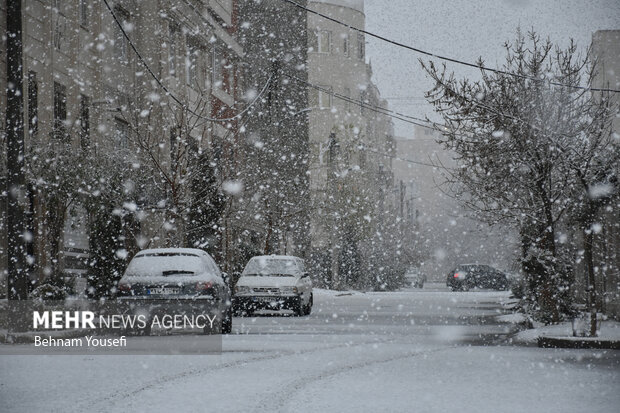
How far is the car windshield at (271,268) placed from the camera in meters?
26.2

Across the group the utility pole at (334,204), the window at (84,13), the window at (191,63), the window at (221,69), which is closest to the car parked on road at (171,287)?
the window at (84,13)

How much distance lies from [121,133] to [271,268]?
334 inches

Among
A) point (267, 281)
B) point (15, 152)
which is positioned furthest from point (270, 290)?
point (15, 152)

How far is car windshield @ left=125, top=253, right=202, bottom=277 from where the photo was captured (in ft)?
57.7

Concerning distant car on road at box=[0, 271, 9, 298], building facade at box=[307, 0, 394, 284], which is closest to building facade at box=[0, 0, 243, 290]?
distant car on road at box=[0, 271, 9, 298]

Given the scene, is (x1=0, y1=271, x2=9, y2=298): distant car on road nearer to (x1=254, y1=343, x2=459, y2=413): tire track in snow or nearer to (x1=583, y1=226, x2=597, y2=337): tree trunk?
(x1=254, y1=343, x2=459, y2=413): tire track in snow

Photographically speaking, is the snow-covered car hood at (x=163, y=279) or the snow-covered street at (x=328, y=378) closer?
the snow-covered street at (x=328, y=378)

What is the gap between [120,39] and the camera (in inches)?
1286

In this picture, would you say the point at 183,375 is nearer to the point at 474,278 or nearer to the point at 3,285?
the point at 3,285

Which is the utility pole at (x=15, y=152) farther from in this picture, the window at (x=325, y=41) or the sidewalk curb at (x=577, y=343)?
the window at (x=325, y=41)

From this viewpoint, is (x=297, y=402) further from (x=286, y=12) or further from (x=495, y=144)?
(x=286, y=12)

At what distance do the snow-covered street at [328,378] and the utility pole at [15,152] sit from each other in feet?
8.92

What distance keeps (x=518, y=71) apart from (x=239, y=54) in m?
26.1

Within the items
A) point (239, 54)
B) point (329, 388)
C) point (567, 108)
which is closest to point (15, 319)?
point (329, 388)
